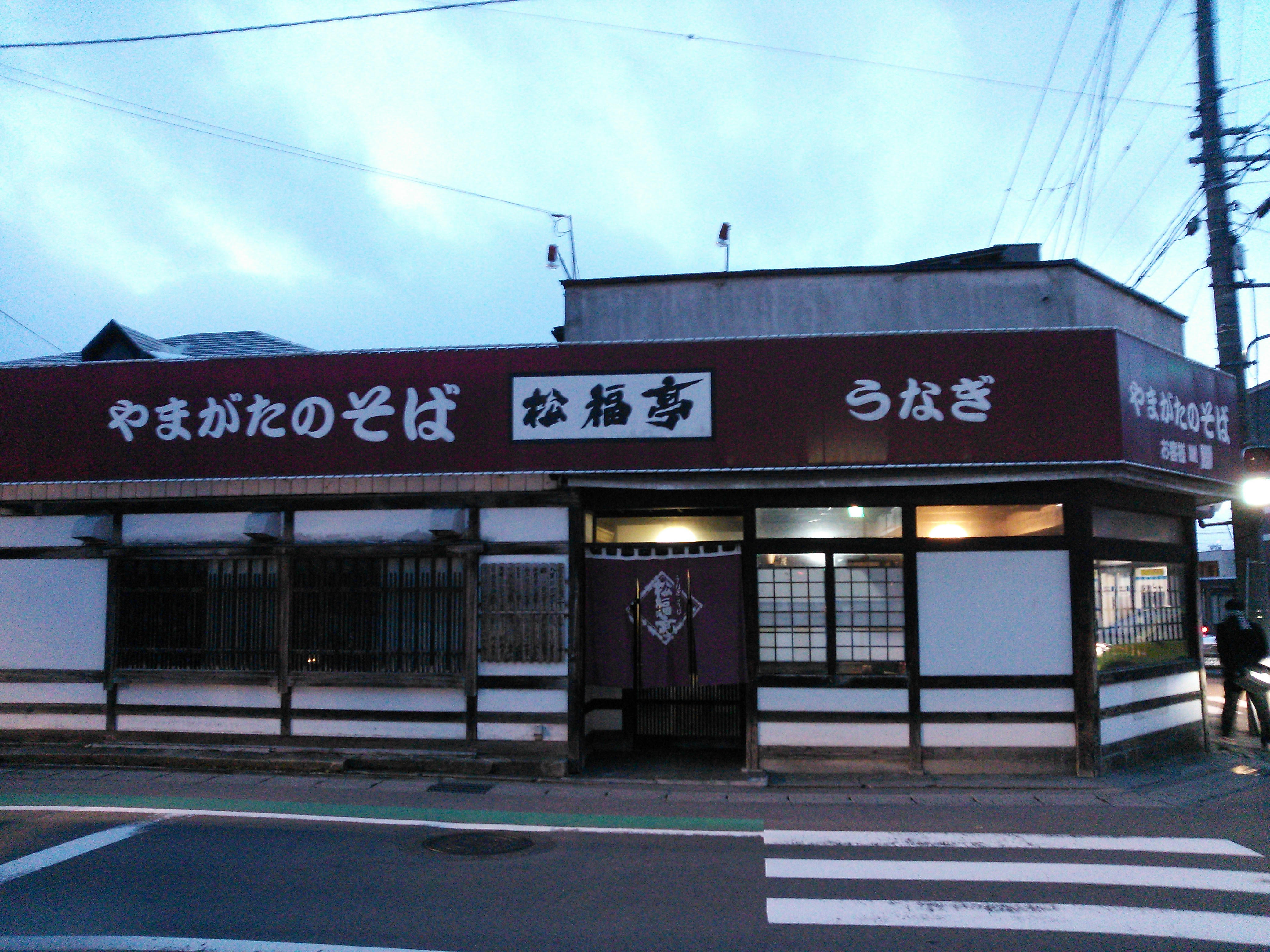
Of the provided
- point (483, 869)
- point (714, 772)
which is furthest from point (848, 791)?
point (483, 869)

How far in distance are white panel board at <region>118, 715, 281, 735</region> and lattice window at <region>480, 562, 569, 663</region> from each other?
120 inches

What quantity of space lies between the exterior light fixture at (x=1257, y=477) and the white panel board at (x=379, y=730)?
11292mm

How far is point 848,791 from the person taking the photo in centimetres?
1033

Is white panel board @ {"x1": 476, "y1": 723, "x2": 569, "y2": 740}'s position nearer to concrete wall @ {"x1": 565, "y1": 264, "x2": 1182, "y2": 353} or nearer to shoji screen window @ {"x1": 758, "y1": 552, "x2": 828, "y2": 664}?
shoji screen window @ {"x1": 758, "y1": 552, "x2": 828, "y2": 664}

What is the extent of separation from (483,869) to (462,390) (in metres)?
5.76

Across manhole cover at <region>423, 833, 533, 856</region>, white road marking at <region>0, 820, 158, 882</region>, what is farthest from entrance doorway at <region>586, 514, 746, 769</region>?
white road marking at <region>0, 820, 158, 882</region>

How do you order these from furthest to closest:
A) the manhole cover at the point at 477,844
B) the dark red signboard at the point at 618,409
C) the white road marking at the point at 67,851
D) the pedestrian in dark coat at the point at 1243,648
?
1. the pedestrian in dark coat at the point at 1243,648
2. the dark red signboard at the point at 618,409
3. the manhole cover at the point at 477,844
4. the white road marking at the point at 67,851

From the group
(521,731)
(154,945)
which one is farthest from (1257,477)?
(154,945)

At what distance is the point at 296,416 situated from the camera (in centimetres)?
1142

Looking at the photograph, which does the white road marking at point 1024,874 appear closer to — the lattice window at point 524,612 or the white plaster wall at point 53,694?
the lattice window at point 524,612

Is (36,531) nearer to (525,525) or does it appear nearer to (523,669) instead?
(525,525)

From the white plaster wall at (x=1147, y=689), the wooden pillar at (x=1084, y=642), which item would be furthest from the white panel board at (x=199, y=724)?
the white plaster wall at (x=1147, y=689)

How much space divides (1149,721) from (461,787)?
8.66 metres

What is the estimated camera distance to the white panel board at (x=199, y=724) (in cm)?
1162
